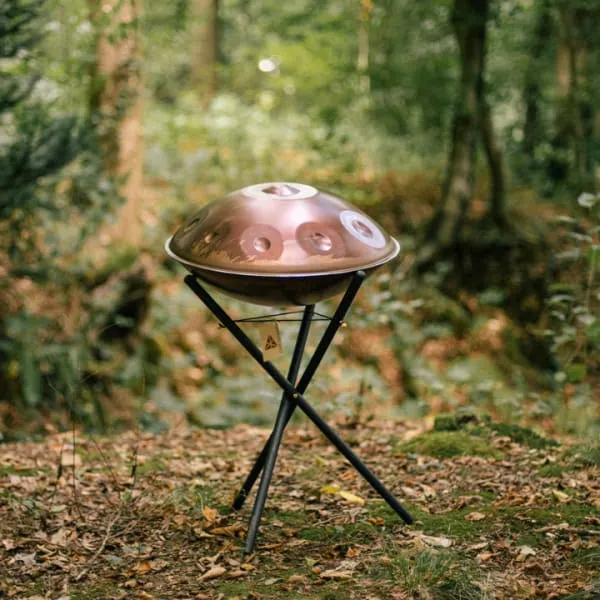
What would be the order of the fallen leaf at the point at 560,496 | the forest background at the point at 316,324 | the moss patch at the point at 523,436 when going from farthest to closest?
the moss patch at the point at 523,436 < the fallen leaf at the point at 560,496 < the forest background at the point at 316,324

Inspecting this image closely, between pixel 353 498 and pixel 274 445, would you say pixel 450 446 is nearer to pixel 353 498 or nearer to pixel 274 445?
pixel 353 498

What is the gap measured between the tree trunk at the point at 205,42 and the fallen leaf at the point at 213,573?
11.3 metres

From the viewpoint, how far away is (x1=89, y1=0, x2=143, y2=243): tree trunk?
7.47m

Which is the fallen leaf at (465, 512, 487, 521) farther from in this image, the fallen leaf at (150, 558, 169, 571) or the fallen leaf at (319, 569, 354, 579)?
the fallen leaf at (150, 558, 169, 571)

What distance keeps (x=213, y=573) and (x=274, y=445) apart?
23.6 inches

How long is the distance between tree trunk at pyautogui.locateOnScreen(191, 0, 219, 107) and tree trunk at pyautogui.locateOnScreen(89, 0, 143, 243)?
5.55 metres

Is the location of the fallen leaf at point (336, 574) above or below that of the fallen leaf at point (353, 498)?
above

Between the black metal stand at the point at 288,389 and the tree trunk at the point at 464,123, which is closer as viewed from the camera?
the black metal stand at the point at 288,389

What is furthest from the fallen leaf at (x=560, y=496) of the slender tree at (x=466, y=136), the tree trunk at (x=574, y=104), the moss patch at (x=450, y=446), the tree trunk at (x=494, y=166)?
the tree trunk at (x=494, y=166)

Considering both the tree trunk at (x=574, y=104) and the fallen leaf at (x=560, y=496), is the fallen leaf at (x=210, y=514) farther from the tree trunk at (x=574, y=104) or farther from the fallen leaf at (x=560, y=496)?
the tree trunk at (x=574, y=104)

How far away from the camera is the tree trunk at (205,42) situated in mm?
13164

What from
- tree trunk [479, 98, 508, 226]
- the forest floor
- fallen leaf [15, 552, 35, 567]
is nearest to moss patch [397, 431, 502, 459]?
the forest floor

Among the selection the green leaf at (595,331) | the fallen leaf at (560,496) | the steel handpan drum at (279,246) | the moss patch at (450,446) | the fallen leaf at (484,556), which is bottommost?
the moss patch at (450,446)

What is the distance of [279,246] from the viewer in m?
2.78
